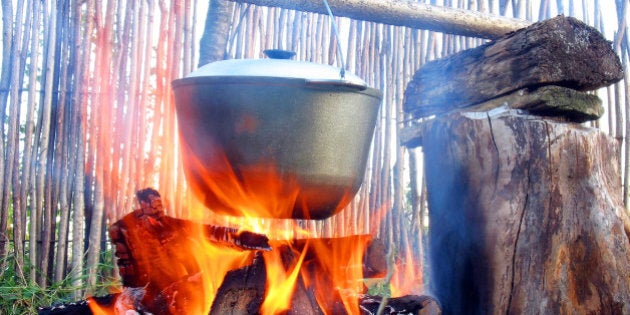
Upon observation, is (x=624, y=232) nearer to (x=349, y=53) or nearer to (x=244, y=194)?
(x=244, y=194)

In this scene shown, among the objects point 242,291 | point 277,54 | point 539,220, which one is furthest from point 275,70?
point 539,220

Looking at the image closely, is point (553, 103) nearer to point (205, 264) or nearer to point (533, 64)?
point (533, 64)

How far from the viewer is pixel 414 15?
2.41 m

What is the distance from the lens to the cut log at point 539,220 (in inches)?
76.2

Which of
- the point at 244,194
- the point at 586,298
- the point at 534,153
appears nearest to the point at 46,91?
the point at 244,194

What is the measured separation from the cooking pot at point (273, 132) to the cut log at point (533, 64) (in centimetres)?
55

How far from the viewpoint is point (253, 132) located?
1.76m

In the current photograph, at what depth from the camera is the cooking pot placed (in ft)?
5.76

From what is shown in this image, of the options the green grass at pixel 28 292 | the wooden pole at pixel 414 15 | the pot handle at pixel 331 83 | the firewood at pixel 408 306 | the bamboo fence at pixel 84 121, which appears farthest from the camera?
the bamboo fence at pixel 84 121

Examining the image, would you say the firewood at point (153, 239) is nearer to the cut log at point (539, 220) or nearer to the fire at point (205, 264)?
the fire at point (205, 264)

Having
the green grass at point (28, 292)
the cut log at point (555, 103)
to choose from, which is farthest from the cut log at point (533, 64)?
the green grass at point (28, 292)

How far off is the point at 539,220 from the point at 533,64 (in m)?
0.53

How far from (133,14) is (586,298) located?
118 inches

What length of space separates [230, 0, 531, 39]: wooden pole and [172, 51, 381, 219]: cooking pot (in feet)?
1.58
